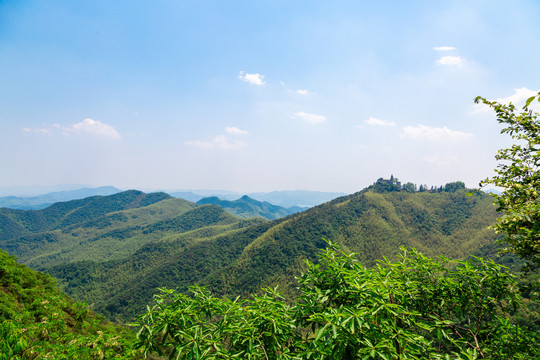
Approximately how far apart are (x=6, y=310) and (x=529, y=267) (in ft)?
57.8

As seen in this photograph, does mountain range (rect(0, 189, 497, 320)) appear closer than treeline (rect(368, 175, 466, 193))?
Yes

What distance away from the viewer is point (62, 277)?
476ft

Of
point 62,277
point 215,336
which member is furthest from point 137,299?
point 215,336

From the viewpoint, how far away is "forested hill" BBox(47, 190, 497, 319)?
116000 mm

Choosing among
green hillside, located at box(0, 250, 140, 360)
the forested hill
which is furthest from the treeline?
green hillside, located at box(0, 250, 140, 360)

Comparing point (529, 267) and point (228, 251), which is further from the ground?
point (529, 267)

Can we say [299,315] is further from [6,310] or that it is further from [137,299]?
[137,299]

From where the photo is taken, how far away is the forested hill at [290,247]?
11600cm

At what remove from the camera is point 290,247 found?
436 ft

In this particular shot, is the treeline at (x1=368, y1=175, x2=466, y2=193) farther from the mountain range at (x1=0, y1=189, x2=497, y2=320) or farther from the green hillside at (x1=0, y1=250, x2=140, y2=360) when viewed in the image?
the green hillside at (x1=0, y1=250, x2=140, y2=360)

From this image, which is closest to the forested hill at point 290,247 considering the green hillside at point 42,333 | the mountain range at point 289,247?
the mountain range at point 289,247

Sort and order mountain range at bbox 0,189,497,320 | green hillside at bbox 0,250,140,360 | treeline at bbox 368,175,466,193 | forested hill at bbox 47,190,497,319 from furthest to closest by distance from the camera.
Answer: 1. treeline at bbox 368,175,466,193
2. forested hill at bbox 47,190,497,319
3. mountain range at bbox 0,189,497,320
4. green hillside at bbox 0,250,140,360

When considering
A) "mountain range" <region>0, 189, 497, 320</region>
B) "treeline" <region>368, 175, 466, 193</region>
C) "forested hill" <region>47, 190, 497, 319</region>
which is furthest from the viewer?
"treeline" <region>368, 175, 466, 193</region>

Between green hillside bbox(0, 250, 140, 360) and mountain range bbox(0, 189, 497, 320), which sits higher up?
green hillside bbox(0, 250, 140, 360)
